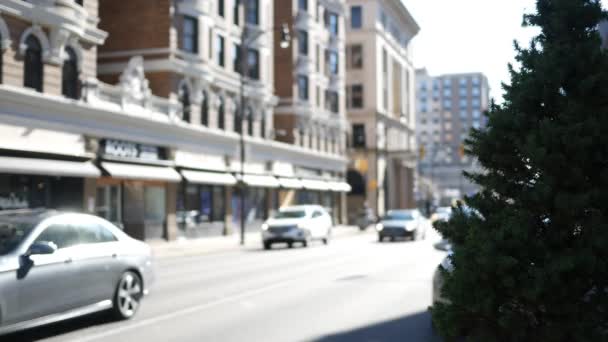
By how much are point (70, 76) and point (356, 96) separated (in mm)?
51007

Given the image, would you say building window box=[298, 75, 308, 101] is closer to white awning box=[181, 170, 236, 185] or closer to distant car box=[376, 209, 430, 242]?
white awning box=[181, 170, 236, 185]

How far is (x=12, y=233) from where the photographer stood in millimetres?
9008

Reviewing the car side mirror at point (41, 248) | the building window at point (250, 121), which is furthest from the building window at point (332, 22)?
the car side mirror at point (41, 248)

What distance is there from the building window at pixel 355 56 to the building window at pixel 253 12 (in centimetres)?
3276

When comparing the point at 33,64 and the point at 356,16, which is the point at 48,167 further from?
the point at 356,16

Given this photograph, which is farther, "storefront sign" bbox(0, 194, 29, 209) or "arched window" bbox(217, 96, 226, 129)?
"arched window" bbox(217, 96, 226, 129)

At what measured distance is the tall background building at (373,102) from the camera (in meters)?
75.6

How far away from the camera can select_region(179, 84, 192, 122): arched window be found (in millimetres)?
37134

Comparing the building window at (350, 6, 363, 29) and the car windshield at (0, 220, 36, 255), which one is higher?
the building window at (350, 6, 363, 29)

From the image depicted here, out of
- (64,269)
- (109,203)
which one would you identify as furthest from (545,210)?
(109,203)

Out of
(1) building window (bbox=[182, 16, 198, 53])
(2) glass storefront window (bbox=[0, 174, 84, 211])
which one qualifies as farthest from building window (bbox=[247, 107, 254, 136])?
(2) glass storefront window (bbox=[0, 174, 84, 211])

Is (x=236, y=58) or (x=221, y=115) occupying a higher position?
(x=236, y=58)

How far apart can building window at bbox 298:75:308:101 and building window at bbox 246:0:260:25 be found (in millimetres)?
9216

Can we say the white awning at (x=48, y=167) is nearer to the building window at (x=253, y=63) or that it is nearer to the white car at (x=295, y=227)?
the white car at (x=295, y=227)
